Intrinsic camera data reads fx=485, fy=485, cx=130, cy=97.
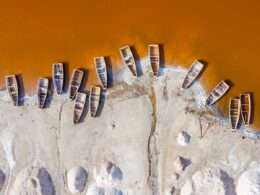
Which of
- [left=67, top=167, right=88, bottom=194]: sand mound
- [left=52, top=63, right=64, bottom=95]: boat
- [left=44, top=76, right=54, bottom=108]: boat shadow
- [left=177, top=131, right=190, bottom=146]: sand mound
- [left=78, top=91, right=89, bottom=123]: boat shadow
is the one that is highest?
[left=52, top=63, right=64, bottom=95]: boat

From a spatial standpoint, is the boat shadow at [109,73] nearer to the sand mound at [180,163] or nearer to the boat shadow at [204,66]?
the boat shadow at [204,66]

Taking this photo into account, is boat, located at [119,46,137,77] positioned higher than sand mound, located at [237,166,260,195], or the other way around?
boat, located at [119,46,137,77]

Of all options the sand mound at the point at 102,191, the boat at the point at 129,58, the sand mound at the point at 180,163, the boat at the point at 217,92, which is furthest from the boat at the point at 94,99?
the boat at the point at 217,92

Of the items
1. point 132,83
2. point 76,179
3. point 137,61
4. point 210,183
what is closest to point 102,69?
point 132,83

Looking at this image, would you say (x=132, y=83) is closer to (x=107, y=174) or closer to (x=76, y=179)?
(x=107, y=174)

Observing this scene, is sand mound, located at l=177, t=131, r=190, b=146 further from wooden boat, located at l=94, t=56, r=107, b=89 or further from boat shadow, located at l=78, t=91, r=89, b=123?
boat shadow, located at l=78, t=91, r=89, b=123

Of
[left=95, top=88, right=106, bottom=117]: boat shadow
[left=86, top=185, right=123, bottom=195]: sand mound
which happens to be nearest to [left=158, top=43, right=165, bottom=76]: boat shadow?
[left=95, top=88, right=106, bottom=117]: boat shadow

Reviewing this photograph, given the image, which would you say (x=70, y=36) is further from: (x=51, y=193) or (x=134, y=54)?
(x=51, y=193)
